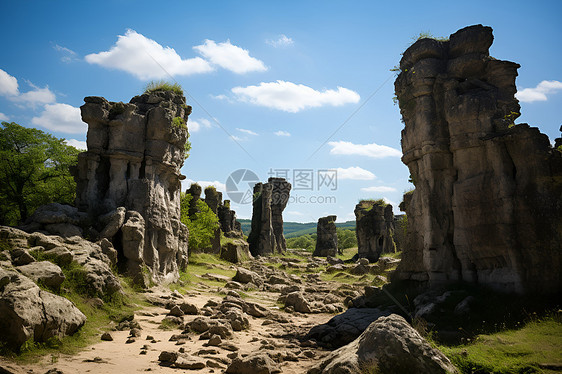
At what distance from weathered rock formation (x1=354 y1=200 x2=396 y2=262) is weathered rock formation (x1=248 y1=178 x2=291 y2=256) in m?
14.3

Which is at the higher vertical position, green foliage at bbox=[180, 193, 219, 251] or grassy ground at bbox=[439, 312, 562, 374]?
green foliage at bbox=[180, 193, 219, 251]

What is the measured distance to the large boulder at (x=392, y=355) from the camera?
20.4 ft

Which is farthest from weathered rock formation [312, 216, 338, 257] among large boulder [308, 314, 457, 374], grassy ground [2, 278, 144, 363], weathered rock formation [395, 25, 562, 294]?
large boulder [308, 314, 457, 374]

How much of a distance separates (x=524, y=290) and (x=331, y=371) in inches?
319

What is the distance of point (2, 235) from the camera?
36.9 ft

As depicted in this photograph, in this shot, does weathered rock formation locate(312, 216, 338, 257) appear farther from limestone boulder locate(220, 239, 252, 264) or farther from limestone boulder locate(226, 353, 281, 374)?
limestone boulder locate(226, 353, 281, 374)

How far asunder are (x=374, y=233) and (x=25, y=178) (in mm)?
39238

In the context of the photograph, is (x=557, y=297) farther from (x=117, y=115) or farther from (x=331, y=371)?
(x=117, y=115)

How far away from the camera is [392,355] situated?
6375mm

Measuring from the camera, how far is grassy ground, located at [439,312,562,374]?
690 centimetres

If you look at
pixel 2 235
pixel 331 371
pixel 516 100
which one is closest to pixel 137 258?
pixel 2 235

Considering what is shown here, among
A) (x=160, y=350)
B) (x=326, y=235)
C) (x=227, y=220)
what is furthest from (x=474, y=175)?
(x=227, y=220)

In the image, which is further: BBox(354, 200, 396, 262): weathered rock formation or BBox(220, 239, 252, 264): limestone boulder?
BBox(354, 200, 396, 262): weathered rock formation

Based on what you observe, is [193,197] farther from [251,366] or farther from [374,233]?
[251,366]
